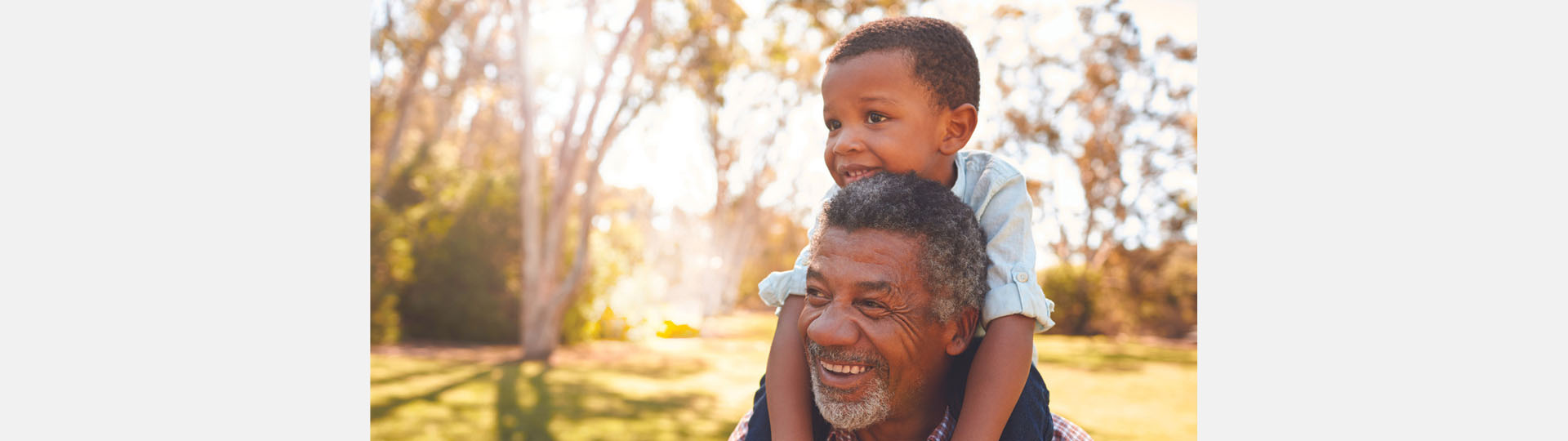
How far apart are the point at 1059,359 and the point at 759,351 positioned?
6.06 metres

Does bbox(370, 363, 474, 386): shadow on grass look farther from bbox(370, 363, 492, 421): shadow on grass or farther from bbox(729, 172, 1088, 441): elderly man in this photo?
bbox(729, 172, 1088, 441): elderly man

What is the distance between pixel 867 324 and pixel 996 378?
333 mm

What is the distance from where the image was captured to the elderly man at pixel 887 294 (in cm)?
218

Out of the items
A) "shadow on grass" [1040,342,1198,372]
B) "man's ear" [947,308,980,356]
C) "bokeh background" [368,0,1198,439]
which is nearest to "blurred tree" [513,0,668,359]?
"bokeh background" [368,0,1198,439]

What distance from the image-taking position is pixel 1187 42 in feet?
62.9

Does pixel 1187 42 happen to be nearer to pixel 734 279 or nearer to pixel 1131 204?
pixel 1131 204

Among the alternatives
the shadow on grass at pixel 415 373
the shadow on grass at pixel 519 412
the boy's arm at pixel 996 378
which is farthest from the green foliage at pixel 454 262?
the boy's arm at pixel 996 378

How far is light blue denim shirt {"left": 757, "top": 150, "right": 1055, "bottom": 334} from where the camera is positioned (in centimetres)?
218

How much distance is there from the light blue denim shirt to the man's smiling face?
0.17 meters

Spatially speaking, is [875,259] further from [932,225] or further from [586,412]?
[586,412]

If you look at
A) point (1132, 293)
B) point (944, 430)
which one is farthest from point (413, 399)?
point (1132, 293)

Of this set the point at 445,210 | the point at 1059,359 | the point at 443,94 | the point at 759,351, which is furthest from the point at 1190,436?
the point at 443,94

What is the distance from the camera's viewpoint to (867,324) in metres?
2.17

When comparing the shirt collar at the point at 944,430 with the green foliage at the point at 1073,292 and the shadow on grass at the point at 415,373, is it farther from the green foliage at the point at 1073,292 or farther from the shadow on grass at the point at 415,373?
the green foliage at the point at 1073,292
